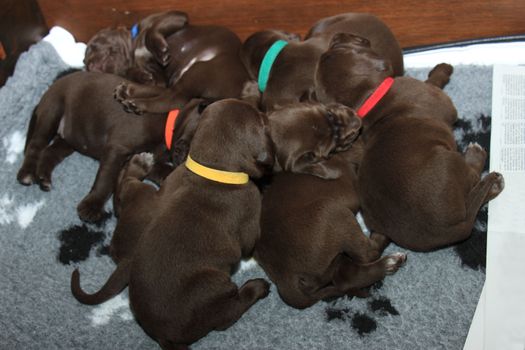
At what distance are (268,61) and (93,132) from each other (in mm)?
867

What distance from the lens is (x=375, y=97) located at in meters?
2.62

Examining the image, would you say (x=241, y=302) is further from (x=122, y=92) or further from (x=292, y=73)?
(x=122, y=92)

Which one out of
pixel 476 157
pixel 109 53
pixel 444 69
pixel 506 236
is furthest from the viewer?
pixel 109 53

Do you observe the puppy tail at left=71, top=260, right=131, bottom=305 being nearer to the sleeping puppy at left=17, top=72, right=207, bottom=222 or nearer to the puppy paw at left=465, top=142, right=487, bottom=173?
the sleeping puppy at left=17, top=72, right=207, bottom=222

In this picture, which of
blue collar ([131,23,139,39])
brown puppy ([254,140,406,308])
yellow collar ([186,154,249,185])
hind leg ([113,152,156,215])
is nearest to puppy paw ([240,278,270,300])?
brown puppy ([254,140,406,308])

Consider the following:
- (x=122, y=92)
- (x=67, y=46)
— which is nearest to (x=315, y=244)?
(x=122, y=92)

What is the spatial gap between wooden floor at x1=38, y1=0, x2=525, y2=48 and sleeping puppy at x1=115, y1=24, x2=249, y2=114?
0.12m

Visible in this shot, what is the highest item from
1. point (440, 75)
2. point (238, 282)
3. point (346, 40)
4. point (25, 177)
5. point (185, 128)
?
point (346, 40)

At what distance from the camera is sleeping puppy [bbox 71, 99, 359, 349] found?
2.20 metres

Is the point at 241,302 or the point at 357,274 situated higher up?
the point at 357,274

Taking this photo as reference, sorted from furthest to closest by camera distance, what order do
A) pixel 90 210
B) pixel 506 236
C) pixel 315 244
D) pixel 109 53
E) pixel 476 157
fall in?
1. pixel 109 53
2. pixel 90 210
3. pixel 476 157
4. pixel 506 236
5. pixel 315 244

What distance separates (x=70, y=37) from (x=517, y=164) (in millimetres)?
2414

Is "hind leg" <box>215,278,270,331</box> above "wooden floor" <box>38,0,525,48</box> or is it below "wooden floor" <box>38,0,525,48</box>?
below

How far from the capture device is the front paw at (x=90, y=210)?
9.38ft
